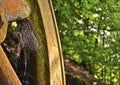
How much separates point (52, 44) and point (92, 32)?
218 centimetres

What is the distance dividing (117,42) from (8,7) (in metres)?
2.65

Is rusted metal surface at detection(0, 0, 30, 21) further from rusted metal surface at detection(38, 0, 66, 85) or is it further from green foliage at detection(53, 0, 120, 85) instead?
green foliage at detection(53, 0, 120, 85)

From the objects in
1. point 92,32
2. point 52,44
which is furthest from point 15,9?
point 92,32

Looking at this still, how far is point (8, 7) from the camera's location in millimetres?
1835

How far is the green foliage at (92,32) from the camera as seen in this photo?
370 centimetres

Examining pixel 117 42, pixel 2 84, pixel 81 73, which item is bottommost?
pixel 81 73

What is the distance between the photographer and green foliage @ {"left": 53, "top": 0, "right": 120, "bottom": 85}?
370 cm

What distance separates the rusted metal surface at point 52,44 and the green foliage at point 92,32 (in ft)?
4.32

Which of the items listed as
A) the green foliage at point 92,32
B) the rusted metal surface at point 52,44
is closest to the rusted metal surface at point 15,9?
the rusted metal surface at point 52,44

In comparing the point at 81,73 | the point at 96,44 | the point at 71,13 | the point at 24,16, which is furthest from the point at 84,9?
the point at 24,16

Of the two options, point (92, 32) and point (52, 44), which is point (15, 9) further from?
point (92, 32)

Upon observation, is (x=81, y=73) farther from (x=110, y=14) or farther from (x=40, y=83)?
(x=40, y=83)

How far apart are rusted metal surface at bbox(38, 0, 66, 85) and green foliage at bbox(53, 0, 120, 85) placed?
1.32 meters

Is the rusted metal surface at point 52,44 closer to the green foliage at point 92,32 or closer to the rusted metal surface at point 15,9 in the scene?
the rusted metal surface at point 15,9
